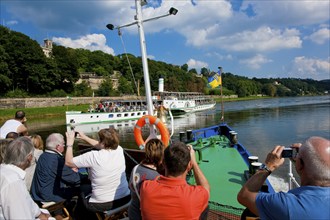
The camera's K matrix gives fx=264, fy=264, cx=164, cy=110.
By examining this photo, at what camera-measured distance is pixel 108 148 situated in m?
3.91

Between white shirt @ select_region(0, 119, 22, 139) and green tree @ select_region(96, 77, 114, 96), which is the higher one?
green tree @ select_region(96, 77, 114, 96)

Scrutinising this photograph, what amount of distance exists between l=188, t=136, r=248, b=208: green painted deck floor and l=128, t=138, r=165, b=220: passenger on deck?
2.83 m

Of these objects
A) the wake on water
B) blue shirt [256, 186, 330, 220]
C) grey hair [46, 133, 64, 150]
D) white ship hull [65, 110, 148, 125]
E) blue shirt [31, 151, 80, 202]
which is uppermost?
grey hair [46, 133, 64, 150]

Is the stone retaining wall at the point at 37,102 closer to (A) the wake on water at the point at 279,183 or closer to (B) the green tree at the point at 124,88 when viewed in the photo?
(B) the green tree at the point at 124,88

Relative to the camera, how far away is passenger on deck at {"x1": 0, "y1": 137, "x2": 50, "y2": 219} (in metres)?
2.32

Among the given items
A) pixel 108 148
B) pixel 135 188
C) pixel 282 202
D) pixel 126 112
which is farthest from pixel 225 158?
pixel 126 112

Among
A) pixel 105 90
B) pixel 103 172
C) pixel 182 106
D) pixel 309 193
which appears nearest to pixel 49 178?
pixel 103 172

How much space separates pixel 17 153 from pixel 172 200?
5.46ft

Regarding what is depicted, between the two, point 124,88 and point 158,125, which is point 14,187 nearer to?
point 158,125

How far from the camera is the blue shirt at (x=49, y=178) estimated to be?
3961 mm

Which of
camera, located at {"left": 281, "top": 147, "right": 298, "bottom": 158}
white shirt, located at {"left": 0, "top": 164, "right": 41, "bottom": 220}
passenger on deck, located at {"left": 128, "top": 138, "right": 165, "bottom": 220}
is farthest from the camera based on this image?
passenger on deck, located at {"left": 128, "top": 138, "right": 165, "bottom": 220}

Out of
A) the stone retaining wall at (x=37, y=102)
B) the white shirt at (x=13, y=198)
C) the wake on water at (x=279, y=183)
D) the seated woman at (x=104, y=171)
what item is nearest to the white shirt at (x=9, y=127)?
the seated woman at (x=104, y=171)

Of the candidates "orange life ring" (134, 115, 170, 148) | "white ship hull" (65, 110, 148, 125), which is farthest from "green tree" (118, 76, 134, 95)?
"orange life ring" (134, 115, 170, 148)

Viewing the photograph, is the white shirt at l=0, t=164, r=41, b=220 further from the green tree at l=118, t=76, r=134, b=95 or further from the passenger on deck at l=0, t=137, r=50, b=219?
the green tree at l=118, t=76, r=134, b=95
